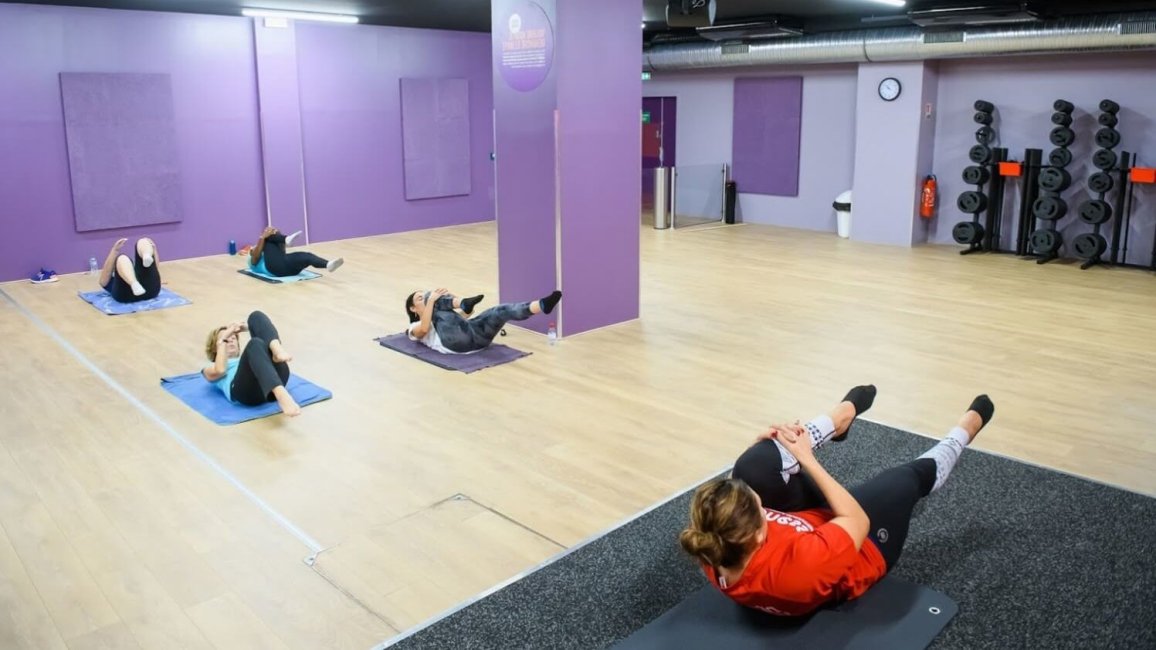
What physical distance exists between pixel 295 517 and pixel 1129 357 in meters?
4.99

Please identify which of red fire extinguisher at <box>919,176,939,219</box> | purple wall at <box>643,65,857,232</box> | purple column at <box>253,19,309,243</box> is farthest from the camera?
purple wall at <box>643,65,857,232</box>

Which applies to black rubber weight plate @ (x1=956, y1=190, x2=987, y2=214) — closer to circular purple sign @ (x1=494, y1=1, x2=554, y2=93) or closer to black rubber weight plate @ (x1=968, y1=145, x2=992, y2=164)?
black rubber weight plate @ (x1=968, y1=145, x2=992, y2=164)

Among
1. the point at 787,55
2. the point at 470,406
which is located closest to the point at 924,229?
the point at 787,55

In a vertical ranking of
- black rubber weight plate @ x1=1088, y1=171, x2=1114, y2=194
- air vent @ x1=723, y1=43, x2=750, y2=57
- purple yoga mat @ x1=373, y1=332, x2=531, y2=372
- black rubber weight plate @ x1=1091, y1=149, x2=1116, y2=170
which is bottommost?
purple yoga mat @ x1=373, y1=332, x2=531, y2=372

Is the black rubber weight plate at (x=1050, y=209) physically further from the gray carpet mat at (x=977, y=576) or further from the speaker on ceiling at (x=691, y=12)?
the gray carpet mat at (x=977, y=576)

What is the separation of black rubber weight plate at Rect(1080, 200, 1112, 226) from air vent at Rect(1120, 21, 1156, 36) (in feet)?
5.00

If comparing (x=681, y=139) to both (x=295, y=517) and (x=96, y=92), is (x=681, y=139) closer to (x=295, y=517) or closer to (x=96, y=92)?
(x=96, y=92)

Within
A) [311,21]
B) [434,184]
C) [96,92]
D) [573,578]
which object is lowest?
[573,578]

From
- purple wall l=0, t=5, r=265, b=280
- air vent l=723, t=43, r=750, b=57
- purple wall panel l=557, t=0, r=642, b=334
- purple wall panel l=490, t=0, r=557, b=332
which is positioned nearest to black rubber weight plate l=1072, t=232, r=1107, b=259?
air vent l=723, t=43, r=750, b=57

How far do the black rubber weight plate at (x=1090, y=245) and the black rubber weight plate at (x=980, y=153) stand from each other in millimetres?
1185

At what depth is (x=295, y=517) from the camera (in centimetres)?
358

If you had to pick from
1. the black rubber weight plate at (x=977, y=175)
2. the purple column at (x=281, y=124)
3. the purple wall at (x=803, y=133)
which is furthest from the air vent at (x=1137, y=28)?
the purple column at (x=281, y=124)

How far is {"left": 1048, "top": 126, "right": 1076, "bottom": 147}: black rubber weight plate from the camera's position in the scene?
8.50 meters

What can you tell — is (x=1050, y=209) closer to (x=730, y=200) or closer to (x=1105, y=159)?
(x=1105, y=159)
